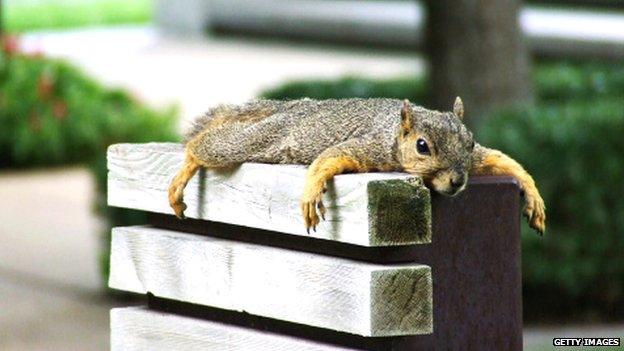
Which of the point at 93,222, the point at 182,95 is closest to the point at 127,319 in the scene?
the point at 93,222

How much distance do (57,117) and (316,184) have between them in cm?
1121

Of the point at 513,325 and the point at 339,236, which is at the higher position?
the point at 339,236

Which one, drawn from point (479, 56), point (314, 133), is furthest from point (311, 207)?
point (479, 56)

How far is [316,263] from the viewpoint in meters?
3.42

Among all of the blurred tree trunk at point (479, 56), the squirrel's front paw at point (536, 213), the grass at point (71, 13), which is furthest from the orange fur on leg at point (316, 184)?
the grass at point (71, 13)

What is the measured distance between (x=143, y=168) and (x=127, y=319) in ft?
1.35

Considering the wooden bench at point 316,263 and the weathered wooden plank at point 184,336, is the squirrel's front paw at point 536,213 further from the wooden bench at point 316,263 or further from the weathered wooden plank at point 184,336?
the weathered wooden plank at point 184,336

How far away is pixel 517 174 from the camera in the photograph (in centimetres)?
382

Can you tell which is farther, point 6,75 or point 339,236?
point 6,75

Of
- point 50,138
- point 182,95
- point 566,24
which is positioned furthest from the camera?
point 566,24

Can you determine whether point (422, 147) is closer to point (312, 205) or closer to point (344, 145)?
point (344, 145)

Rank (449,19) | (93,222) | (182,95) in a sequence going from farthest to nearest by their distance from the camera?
(182,95)
(93,222)
(449,19)

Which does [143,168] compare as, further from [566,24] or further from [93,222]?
[566,24]

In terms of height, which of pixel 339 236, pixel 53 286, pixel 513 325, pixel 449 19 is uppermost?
pixel 449 19
